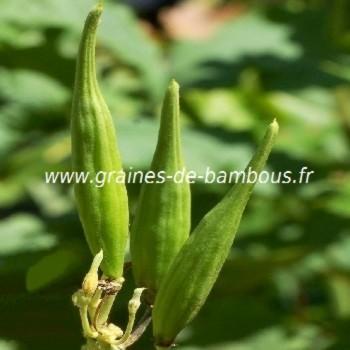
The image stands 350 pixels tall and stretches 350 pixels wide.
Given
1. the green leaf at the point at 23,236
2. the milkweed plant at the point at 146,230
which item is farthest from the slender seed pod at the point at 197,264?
the green leaf at the point at 23,236

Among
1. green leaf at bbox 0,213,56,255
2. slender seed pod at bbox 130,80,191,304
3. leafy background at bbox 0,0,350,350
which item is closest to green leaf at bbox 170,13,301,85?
leafy background at bbox 0,0,350,350

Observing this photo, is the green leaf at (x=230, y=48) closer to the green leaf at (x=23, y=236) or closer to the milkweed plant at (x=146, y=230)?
the green leaf at (x=23, y=236)

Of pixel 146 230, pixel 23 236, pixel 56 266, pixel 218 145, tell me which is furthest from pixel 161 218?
pixel 218 145

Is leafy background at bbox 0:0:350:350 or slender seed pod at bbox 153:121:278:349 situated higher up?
slender seed pod at bbox 153:121:278:349

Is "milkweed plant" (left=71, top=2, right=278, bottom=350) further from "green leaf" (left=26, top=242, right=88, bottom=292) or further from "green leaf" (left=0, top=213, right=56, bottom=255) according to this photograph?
"green leaf" (left=0, top=213, right=56, bottom=255)

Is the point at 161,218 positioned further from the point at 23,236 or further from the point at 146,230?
the point at 23,236

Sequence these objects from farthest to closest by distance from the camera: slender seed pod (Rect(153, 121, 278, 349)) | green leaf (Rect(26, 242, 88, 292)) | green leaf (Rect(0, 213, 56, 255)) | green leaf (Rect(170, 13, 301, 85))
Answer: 1. green leaf (Rect(170, 13, 301, 85))
2. green leaf (Rect(0, 213, 56, 255))
3. green leaf (Rect(26, 242, 88, 292))
4. slender seed pod (Rect(153, 121, 278, 349))

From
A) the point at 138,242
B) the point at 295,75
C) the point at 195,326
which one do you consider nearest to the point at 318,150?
the point at 295,75

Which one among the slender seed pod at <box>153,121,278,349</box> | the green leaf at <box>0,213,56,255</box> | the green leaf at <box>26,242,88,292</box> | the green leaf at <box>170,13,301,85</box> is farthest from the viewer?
the green leaf at <box>170,13,301,85</box>
